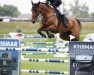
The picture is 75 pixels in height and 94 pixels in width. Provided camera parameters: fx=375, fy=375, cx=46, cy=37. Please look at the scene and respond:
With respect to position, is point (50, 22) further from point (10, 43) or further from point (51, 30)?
point (10, 43)

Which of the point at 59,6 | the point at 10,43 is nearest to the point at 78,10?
the point at 59,6

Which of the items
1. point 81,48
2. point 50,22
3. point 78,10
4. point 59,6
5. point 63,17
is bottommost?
point 81,48

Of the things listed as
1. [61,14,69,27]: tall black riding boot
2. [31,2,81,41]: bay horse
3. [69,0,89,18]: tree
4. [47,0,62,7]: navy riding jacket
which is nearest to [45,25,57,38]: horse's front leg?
[31,2,81,41]: bay horse

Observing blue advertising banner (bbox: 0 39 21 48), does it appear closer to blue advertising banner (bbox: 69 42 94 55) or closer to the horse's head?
blue advertising banner (bbox: 69 42 94 55)

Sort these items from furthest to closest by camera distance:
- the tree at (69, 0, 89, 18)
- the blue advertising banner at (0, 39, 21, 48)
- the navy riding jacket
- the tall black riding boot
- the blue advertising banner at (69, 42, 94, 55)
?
the tree at (69, 0, 89, 18) < the tall black riding boot < the navy riding jacket < the blue advertising banner at (0, 39, 21, 48) < the blue advertising banner at (69, 42, 94, 55)

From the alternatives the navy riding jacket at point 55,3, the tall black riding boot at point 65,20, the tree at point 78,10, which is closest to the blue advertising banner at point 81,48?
the navy riding jacket at point 55,3

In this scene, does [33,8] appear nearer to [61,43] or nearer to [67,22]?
[67,22]

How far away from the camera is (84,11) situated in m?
52.7

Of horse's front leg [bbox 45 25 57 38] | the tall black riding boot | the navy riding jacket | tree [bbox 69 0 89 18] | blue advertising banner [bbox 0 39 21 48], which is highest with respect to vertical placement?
tree [bbox 69 0 89 18]

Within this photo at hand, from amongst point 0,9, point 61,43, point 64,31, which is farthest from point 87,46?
point 0,9

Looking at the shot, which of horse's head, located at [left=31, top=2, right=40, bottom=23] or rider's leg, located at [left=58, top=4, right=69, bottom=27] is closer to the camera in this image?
horse's head, located at [left=31, top=2, right=40, bottom=23]

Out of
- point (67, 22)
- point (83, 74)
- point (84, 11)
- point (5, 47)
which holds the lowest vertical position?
point (83, 74)

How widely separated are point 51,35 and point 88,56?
3885 millimetres

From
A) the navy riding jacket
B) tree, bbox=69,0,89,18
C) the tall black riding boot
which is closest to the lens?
the navy riding jacket
